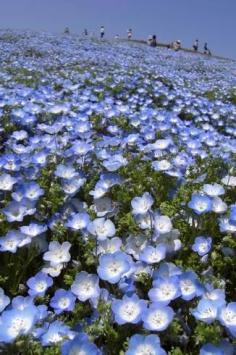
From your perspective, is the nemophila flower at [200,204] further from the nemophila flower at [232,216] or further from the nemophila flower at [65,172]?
the nemophila flower at [65,172]

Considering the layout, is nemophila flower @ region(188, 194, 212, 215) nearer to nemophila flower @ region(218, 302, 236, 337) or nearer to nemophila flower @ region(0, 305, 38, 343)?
nemophila flower @ region(218, 302, 236, 337)

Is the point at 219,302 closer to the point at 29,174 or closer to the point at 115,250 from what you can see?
the point at 115,250

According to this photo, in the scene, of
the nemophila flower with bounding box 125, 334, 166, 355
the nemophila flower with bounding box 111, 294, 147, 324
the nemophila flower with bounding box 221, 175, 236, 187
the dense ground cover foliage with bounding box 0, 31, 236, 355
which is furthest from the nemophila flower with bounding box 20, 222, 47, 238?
the nemophila flower with bounding box 221, 175, 236, 187

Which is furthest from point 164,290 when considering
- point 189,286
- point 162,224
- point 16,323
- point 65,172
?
point 65,172

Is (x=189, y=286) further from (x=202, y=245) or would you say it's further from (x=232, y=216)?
(x=232, y=216)

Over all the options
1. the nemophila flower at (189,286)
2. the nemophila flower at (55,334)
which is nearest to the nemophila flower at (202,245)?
the nemophila flower at (189,286)
